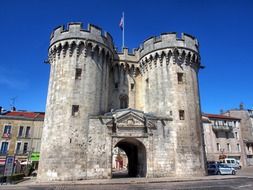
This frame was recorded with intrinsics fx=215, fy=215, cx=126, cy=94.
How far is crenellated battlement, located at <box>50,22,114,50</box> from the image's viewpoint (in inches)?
837

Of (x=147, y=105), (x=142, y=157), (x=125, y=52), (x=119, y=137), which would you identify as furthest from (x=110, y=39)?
(x=142, y=157)

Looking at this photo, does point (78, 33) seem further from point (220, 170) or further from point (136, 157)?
point (220, 170)

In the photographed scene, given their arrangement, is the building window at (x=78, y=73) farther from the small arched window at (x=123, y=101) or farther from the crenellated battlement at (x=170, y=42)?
the crenellated battlement at (x=170, y=42)

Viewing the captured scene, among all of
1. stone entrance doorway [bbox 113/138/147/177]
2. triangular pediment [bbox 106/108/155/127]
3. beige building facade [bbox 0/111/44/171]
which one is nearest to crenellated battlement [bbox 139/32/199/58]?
triangular pediment [bbox 106/108/155/127]

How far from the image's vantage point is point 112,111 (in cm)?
2139

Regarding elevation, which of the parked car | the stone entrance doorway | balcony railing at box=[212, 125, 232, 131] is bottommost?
the parked car

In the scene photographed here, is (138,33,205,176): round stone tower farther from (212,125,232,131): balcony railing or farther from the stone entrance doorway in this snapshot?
(212,125,232,131): balcony railing

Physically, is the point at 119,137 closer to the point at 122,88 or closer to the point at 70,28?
the point at 122,88

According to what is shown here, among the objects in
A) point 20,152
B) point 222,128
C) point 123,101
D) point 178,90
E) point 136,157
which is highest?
point 178,90

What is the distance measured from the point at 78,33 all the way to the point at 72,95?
6.31m

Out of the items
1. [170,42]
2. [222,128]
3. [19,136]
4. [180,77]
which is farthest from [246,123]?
[19,136]

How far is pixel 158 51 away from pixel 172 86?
4.21m

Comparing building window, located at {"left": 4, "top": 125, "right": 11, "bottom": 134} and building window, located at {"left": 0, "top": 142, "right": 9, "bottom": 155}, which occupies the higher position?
building window, located at {"left": 4, "top": 125, "right": 11, "bottom": 134}

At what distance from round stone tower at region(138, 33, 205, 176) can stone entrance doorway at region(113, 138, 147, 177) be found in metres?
3.05
